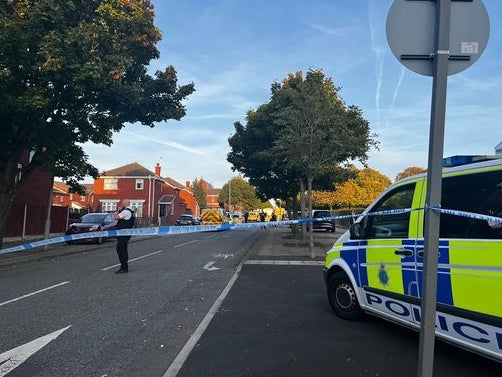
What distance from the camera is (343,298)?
670 cm

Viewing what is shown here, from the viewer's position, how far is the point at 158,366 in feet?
15.9

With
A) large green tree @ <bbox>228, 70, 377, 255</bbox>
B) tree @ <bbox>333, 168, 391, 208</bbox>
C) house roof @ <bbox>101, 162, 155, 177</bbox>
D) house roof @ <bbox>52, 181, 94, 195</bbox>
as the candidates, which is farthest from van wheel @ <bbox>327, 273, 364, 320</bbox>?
house roof @ <bbox>101, 162, 155, 177</bbox>

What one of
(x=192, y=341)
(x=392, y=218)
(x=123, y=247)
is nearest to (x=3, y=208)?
(x=123, y=247)

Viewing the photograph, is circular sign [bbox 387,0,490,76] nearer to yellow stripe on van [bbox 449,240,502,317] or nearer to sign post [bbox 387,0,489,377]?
sign post [bbox 387,0,489,377]

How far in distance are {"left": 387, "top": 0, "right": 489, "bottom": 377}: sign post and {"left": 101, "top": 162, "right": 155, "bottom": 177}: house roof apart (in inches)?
2309

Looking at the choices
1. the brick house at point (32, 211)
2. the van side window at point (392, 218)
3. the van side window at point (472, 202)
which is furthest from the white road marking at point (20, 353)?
the brick house at point (32, 211)

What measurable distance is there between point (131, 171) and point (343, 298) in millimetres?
56956

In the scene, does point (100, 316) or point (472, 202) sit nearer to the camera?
point (472, 202)

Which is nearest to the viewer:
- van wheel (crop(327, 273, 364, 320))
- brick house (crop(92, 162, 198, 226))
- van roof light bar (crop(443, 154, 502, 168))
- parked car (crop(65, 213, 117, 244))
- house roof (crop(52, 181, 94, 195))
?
van roof light bar (crop(443, 154, 502, 168))

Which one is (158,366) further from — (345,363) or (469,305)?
(469,305)

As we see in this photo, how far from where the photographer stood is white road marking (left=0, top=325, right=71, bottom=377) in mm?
4879

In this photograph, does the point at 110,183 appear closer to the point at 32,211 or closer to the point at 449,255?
the point at 32,211

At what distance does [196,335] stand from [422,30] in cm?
440

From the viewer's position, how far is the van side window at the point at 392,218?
5.43m
